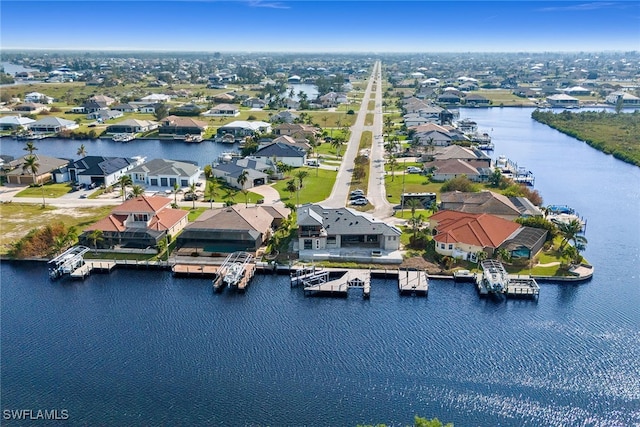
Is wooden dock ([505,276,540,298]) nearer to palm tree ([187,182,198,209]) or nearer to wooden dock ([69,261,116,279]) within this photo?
wooden dock ([69,261,116,279])

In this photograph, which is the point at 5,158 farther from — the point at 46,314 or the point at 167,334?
the point at 167,334

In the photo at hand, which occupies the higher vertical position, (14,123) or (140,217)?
(14,123)

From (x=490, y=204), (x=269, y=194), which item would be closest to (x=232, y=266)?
(x=269, y=194)

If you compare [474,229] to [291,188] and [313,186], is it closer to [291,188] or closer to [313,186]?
[291,188]

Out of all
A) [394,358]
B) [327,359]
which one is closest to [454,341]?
[394,358]

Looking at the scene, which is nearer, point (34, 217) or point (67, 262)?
point (67, 262)

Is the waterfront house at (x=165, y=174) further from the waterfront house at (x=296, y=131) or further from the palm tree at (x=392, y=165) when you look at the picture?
the waterfront house at (x=296, y=131)

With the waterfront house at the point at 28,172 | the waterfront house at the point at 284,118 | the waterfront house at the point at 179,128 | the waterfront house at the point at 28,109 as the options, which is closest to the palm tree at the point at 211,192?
the waterfront house at the point at 28,172
